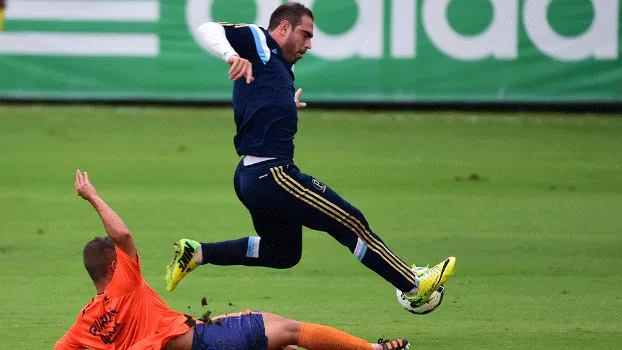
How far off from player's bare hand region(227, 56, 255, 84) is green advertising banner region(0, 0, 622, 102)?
39.0 ft

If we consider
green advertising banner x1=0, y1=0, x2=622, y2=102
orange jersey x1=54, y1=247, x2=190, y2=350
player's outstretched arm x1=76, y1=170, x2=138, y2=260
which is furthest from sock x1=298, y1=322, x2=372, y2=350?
green advertising banner x1=0, y1=0, x2=622, y2=102

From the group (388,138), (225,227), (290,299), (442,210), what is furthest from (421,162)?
(290,299)

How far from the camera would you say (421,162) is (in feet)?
57.0

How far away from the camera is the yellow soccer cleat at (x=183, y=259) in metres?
9.28

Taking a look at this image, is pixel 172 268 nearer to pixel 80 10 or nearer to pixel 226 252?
pixel 226 252

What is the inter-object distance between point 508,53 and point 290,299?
1104cm

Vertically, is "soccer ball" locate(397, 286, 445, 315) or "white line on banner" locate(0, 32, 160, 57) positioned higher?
"soccer ball" locate(397, 286, 445, 315)

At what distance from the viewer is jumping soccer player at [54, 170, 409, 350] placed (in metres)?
7.42

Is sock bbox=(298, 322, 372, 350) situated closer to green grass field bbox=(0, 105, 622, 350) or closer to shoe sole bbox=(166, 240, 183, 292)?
green grass field bbox=(0, 105, 622, 350)

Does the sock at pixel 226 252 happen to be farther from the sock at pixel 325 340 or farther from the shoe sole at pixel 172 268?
the sock at pixel 325 340

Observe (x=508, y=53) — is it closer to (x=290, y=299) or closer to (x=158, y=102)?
(x=158, y=102)

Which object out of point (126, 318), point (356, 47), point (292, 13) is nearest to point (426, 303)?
point (292, 13)

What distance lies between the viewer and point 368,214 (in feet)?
45.5

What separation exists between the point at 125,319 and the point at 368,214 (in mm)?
6644
